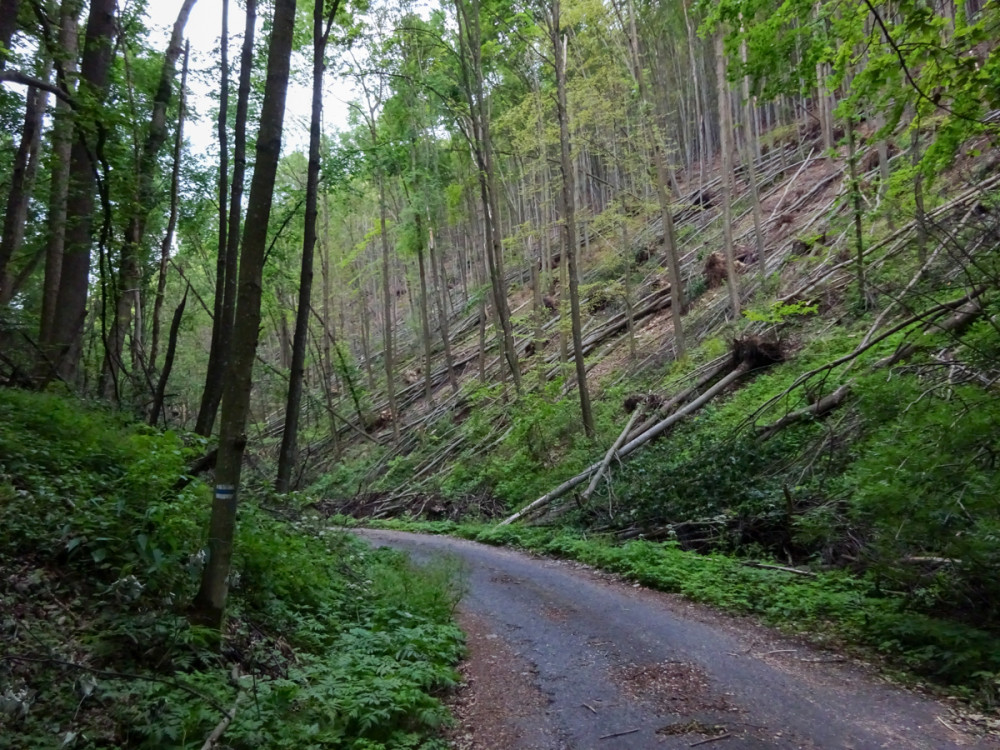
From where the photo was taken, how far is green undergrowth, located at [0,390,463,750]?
3.57 meters

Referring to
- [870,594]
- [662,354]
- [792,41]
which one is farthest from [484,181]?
[870,594]

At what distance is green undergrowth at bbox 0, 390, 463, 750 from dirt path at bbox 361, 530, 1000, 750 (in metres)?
0.51

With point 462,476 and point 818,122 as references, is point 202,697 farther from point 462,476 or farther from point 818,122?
point 818,122

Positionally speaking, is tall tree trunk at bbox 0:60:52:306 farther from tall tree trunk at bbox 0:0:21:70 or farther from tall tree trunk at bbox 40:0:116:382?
tall tree trunk at bbox 0:0:21:70

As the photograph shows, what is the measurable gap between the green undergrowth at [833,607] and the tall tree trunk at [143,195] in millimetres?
8757

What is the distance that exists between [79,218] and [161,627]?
7466mm

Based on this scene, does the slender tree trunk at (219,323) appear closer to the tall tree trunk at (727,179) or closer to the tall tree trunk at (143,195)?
the tall tree trunk at (143,195)

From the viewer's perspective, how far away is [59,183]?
1084cm

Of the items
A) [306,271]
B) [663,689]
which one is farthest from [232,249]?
[663,689]

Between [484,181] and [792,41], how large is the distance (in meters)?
10.9

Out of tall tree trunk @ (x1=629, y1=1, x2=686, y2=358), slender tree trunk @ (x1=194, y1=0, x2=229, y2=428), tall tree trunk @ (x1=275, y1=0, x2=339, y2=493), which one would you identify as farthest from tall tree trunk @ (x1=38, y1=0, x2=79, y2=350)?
tall tree trunk @ (x1=629, y1=1, x2=686, y2=358)

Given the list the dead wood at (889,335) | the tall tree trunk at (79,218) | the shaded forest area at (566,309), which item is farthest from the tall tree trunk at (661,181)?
the tall tree trunk at (79,218)

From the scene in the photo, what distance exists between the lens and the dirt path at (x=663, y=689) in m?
4.07

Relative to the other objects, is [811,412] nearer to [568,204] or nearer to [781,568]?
[781,568]
